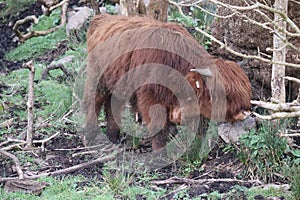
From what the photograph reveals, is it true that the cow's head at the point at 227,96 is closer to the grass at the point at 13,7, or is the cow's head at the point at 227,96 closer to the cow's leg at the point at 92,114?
the cow's leg at the point at 92,114

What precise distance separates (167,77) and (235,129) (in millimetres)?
884

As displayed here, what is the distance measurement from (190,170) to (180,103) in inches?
25.2

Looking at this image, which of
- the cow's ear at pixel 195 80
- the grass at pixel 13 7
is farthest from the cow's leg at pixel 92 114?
the grass at pixel 13 7

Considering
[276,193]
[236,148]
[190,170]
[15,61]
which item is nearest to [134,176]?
[190,170]

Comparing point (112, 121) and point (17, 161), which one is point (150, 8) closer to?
point (112, 121)

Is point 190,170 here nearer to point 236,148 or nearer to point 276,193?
point 236,148

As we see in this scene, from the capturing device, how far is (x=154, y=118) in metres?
5.69

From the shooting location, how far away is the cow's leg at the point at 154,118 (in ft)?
18.6

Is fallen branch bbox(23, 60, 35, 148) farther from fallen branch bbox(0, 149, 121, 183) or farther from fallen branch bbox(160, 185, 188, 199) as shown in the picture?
fallen branch bbox(160, 185, 188, 199)

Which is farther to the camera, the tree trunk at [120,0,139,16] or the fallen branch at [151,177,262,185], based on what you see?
the tree trunk at [120,0,139,16]

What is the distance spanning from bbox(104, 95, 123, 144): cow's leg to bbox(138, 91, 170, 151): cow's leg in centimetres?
73

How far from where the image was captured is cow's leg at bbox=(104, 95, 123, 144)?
650 centimetres

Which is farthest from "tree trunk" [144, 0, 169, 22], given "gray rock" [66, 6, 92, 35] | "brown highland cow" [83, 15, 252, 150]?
"gray rock" [66, 6, 92, 35]

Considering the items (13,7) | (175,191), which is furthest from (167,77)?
(13,7)
